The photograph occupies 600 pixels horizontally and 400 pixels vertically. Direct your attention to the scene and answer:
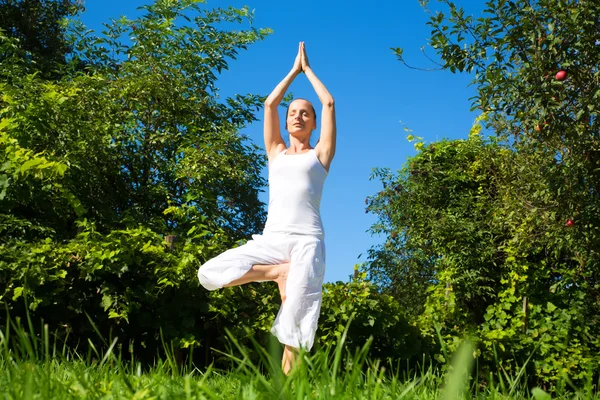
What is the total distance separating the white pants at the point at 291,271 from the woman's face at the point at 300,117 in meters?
0.70

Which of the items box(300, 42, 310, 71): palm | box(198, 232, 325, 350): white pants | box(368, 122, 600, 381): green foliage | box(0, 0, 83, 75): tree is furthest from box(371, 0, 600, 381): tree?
box(0, 0, 83, 75): tree

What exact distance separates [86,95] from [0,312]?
12.7ft

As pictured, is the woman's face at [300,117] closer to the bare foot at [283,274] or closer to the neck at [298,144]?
the neck at [298,144]

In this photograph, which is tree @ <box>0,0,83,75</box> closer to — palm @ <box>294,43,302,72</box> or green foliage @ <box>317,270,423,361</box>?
green foliage @ <box>317,270,423,361</box>

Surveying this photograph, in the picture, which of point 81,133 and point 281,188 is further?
point 81,133

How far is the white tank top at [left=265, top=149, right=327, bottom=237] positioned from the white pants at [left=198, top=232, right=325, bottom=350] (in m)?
0.06

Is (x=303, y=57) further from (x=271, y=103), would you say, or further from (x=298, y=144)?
(x=298, y=144)

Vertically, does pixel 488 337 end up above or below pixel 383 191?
below

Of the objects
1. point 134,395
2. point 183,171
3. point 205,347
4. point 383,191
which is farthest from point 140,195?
point 134,395

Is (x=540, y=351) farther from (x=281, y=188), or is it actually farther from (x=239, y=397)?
(x=239, y=397)

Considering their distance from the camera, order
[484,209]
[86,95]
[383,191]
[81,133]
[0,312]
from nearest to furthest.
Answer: [0,312], [81,133], [86,95], [484,209], [383,191]

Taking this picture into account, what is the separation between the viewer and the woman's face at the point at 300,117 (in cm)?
370

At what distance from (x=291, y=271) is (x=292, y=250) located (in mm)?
118

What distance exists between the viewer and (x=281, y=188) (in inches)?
136
